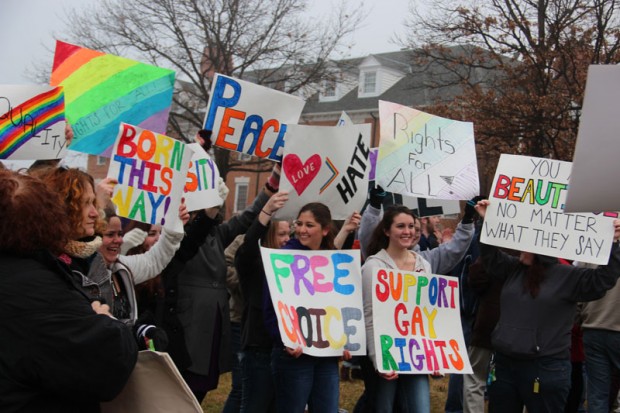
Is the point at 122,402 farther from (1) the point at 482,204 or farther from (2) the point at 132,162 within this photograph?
(1) the point at 482,204

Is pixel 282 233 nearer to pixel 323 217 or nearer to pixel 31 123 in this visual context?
pixel 323 217

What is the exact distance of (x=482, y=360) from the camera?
754 cm

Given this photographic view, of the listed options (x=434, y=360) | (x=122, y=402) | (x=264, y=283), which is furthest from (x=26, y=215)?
(x=434, y=360)

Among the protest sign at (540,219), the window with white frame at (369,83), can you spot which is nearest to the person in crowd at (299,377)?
the protest sign at (540,219)

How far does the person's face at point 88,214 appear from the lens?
3693mm

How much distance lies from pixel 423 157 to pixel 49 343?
4.21m

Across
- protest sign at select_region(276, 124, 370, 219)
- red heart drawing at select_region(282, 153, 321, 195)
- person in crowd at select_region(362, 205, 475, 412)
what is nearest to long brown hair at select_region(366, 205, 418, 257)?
person in crowd at select_region(362, 205, 475, 412)

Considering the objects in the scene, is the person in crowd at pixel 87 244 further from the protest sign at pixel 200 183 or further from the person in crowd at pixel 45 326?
the protest sign at pixel 200 183

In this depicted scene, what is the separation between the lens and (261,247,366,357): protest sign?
5.41 m

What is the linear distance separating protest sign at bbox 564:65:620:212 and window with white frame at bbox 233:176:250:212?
145ft

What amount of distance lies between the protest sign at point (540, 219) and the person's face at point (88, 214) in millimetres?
3158

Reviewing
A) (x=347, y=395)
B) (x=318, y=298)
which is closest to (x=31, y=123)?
(x=318, y=298)

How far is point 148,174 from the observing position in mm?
5496

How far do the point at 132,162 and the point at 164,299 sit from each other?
105 cm
